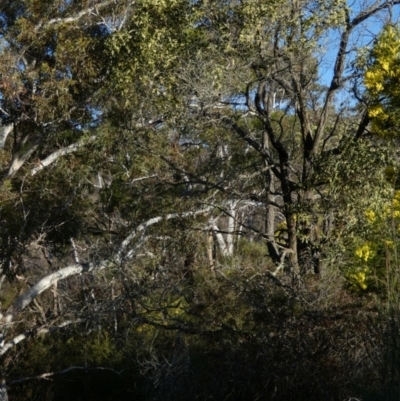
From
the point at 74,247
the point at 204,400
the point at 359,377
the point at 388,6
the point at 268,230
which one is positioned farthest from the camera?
the point at 74,247

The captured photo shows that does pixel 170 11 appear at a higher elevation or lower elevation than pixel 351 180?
higher

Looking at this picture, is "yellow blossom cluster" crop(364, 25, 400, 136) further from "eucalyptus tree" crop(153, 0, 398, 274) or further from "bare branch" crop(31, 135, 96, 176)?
"bare branch" crop(31, 135, 96, 176)

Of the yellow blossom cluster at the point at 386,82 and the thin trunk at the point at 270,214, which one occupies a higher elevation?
the yellow blossom cluster at the point at 386,82

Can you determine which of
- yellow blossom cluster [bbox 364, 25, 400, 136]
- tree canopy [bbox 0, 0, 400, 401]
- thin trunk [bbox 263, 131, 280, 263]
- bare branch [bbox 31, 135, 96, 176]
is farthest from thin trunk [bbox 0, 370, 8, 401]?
yellow blossom cluster [bbox 364, 25, 400, 136]

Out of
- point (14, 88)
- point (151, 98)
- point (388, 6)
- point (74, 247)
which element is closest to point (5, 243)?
point (74, 247)

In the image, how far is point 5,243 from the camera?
14.2 metres

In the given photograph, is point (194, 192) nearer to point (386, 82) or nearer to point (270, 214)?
point (270, 214)

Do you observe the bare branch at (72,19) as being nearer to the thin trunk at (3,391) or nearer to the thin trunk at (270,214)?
the thin trunk at (270,214)

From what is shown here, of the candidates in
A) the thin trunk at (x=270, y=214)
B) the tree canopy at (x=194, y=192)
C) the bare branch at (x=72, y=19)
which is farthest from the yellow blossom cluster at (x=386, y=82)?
the bare branch at (x=72, y=19)

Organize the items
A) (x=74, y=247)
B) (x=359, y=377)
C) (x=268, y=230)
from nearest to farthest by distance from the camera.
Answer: (x=359, y=377) < (x=268, y=230) < (x=74, y=247)

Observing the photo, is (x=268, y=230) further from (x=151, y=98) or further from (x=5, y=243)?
(x=5, y=243)

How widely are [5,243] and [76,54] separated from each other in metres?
3.60

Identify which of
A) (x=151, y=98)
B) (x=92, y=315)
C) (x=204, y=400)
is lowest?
(x=204, y=400)

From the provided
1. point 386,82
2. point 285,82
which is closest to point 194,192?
point 285,82
